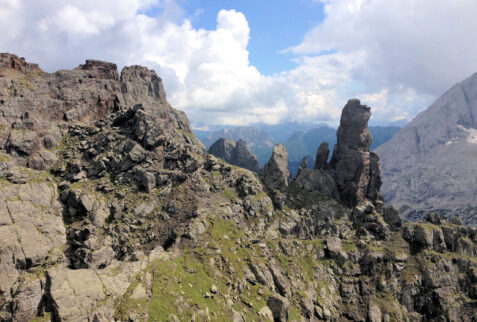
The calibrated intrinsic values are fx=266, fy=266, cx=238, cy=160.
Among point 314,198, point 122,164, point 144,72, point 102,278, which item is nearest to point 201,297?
point 102,278

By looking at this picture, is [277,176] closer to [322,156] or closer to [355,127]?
[322,156]

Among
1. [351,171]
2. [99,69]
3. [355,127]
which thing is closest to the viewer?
[99,69]

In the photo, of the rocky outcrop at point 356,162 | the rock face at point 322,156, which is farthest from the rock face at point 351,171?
the rock face at point 322,156

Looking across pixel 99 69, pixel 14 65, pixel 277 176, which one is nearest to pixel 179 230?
pixel 277 176

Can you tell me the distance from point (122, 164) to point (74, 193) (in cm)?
2313

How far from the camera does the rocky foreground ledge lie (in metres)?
68.6

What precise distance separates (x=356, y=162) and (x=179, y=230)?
111697mm

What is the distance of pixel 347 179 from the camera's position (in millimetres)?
156875

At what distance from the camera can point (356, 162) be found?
156500 mm

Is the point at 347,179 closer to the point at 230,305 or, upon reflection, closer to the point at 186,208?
the point at 186,208

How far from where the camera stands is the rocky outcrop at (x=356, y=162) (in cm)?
15488

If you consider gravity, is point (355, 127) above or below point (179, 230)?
above

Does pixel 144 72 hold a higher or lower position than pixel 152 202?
higher

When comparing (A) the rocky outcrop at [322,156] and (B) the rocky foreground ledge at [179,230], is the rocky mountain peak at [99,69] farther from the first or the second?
(A) the rocky outcrop at [322,156]
